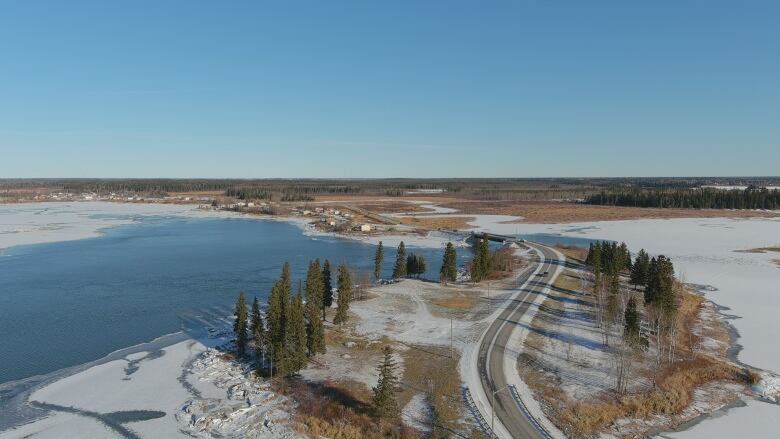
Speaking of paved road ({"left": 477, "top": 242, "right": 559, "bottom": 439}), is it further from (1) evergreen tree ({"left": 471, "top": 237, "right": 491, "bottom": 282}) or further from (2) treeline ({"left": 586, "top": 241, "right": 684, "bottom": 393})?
(2) treeline ({"left": 586, "top": 241, "right": 684, "bottom": 393})

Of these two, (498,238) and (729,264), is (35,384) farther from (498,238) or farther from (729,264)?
(498,238)

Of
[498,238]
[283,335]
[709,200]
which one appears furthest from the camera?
[709,200]

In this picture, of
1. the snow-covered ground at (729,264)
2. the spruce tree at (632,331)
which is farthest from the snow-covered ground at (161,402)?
the spruce tree at (632,331)

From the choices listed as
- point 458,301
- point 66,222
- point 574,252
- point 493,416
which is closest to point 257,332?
point 493,416

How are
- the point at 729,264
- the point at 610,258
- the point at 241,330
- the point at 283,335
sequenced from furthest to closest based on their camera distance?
the point at 729,264
the point at 610,258
the point at 241,330
the point at 283,335

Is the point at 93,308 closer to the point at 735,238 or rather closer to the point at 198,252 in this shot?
the point at 198,252

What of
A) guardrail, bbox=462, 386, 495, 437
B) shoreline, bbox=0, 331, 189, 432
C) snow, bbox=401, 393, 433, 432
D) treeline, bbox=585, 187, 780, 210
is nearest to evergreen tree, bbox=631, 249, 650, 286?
guardrail, bbox=462, 386, 495, 437
